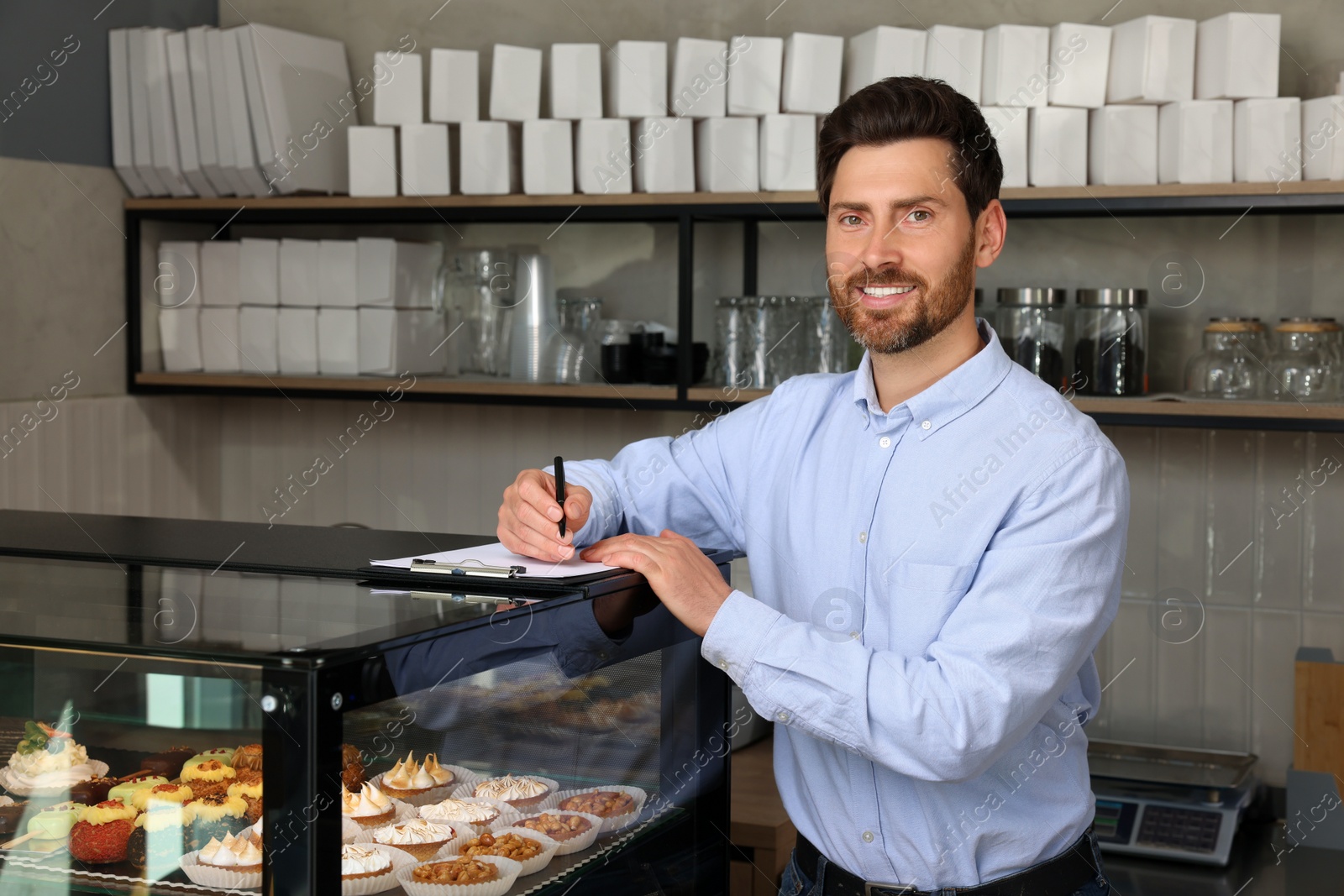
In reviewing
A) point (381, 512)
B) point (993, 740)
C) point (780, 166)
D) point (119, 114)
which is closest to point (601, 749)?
point (993, 740)

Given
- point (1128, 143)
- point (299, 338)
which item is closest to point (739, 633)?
point (1128, 143)

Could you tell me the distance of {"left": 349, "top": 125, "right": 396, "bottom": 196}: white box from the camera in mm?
2613

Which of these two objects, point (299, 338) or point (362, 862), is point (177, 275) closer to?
point (299, 338)

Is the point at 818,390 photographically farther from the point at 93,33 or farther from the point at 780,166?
the point at 93,33

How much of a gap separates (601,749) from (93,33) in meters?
2.21

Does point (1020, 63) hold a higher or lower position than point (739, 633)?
higher

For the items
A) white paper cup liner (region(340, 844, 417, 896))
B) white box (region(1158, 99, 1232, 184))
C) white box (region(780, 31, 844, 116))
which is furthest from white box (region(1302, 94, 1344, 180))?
white paper cup liner (region(340, 844, 417, 896))

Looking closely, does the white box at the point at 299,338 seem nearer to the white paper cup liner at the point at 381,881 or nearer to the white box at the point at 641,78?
the white box at the point at 641,78

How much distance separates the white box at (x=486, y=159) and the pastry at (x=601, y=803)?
5.37 feet

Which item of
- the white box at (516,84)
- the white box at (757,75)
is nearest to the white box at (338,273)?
the white box at (516,84)

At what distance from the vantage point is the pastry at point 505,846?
1.00 meters

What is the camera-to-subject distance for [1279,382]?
2.18 meters

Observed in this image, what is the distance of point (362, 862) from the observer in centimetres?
89

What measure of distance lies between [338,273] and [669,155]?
0.76 meters
